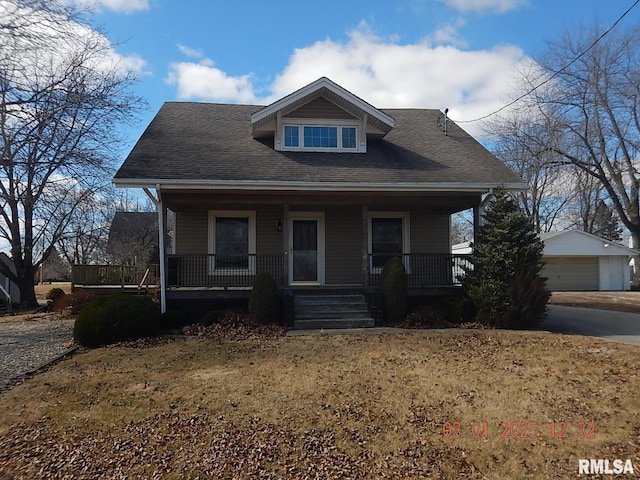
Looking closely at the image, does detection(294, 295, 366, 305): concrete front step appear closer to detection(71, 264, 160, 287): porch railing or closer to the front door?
Answer: the front door

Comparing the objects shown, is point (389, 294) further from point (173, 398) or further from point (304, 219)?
point (173, 398)

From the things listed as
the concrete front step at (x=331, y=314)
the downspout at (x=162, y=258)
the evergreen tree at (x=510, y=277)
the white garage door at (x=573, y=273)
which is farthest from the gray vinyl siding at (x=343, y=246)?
the white garage door at (x=573, y=273)

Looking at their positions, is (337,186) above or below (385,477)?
above

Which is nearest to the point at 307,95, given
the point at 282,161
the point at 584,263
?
the point at 282,161

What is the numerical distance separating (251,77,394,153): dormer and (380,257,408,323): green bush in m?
4.31

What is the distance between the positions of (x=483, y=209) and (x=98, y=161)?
11.3 metres

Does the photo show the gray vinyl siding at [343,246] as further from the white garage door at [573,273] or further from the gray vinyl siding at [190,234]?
the white garage door at [573,273]

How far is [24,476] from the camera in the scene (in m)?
3.90

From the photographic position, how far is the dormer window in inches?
524

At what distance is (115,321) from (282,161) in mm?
5860

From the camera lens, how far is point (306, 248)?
13.4 meters

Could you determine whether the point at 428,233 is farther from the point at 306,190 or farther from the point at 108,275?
the point at 108,275

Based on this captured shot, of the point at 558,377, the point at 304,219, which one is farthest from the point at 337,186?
the point at 558,377

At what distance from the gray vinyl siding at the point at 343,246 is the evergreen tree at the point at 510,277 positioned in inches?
155
